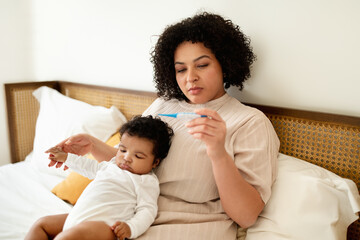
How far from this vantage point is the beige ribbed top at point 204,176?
1.03m

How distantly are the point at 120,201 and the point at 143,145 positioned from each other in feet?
0.74

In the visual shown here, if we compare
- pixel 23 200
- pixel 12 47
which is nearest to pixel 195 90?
pixel 23 200

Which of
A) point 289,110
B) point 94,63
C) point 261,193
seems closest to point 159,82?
point 289,110

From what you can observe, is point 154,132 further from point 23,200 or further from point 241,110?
point 23,200

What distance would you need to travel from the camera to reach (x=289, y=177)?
1095 mm

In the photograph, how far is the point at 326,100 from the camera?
1.18m

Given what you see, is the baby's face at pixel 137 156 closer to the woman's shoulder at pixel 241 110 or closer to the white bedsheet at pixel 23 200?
the woman's shoulder at pixel 241 110

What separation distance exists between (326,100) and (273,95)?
231 millimetres

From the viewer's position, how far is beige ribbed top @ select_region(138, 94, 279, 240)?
1026mm

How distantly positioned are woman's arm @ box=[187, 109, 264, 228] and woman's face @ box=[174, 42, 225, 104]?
0.32 meters

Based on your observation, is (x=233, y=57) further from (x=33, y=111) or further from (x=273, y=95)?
(x=33, y=111)

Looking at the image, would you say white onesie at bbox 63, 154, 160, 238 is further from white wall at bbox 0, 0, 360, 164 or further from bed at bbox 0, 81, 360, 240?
white wall at bbox 0, 0, 360, 164

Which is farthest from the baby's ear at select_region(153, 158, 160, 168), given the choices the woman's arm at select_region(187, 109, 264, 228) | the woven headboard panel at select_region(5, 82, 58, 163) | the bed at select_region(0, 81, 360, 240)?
the woven headboard panel at select_region(5, 82, 58, 163)

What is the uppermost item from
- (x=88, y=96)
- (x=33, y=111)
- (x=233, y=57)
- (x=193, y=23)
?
(x=193, y=23)
